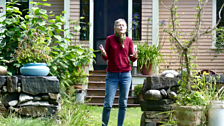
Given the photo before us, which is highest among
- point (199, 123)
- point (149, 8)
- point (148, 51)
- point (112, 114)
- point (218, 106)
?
point (149, 8)

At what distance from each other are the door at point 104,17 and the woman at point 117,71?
4.11m

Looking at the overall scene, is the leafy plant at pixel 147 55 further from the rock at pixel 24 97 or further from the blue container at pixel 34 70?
the rock at pixel 24 97

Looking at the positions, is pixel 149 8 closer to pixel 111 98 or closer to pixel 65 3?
pixel 65 3

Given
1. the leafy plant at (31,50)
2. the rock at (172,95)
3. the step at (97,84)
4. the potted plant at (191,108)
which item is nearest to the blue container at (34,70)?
the leafy plant at (31,50)

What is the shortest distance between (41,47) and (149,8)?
399 cm

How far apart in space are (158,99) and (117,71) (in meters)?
0.82

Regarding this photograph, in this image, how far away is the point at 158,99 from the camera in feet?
12.3

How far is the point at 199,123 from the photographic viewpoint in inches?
122

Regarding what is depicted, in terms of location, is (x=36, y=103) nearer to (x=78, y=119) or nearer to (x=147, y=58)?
(x=78, y=119)

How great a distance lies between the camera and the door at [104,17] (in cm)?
757

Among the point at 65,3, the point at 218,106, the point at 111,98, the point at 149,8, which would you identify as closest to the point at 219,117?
the point at 218,106

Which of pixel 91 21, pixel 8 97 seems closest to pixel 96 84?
Result: pixel 91 21

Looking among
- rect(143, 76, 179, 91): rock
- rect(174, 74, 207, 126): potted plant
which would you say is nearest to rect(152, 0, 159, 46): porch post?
rect(143, 76, 179, 91): rock

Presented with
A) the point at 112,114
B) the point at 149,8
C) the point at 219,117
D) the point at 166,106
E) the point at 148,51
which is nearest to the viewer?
the point at 219,117
